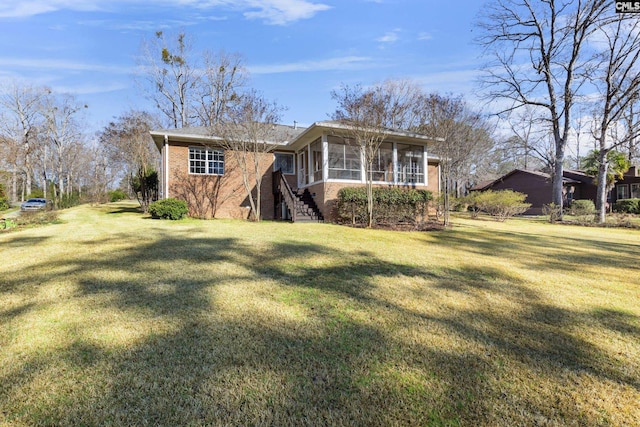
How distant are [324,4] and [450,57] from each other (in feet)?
37.9

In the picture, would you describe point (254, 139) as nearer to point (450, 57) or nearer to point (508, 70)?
point (450, 57)

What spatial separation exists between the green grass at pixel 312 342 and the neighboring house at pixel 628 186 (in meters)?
31.9

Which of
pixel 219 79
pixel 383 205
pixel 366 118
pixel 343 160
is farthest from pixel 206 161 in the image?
pixel 219 79

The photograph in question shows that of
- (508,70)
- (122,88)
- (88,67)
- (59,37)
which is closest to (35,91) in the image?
(122,88)

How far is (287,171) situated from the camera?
1655 cm

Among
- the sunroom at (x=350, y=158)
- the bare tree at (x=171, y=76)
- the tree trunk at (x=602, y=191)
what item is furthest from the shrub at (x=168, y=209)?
the tree trunk at (x=602, y=191)

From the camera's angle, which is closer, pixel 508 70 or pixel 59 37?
pixel 59 37

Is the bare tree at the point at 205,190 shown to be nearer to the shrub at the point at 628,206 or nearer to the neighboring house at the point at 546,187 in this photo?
the neighboring house at the point at 546,187

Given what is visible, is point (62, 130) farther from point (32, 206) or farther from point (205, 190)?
point (205, 190)

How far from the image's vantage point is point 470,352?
8.74ft

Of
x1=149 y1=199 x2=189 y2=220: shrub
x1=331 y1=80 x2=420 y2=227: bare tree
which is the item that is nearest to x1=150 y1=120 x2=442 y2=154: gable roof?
x1=331 y1=80 x2=420 y2=227: bare tree

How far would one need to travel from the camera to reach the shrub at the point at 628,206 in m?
24.3

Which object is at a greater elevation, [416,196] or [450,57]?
[450,57]

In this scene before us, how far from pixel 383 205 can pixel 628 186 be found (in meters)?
30.7
